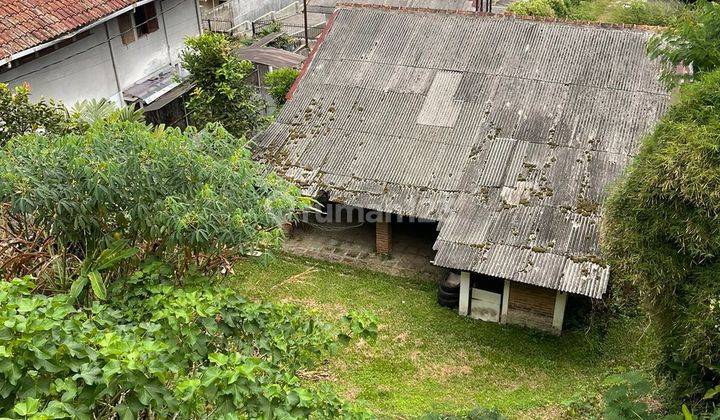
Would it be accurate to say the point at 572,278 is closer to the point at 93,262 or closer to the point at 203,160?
the point at 203,160

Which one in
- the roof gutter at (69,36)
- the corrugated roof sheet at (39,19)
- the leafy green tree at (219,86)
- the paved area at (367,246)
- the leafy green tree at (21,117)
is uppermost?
the corrugated roof sheet at (39,19)

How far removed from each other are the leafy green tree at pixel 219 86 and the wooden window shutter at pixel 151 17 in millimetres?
1689

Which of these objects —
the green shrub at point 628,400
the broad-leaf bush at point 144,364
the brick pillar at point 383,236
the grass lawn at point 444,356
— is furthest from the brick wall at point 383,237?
the broad-leaf bush at point 144,364

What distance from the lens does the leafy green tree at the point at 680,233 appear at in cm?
800

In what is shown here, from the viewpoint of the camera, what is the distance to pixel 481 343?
1380cm

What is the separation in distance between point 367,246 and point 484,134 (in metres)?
4.20

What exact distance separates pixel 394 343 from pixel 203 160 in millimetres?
7674

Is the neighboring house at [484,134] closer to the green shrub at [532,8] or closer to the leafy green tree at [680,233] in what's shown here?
the leafy green tree at [680,233]

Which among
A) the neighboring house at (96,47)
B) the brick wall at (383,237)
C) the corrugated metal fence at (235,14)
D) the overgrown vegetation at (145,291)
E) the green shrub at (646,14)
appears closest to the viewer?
the overgrown vegetation at (145,291)

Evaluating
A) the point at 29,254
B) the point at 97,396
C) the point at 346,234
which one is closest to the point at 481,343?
the point at 346,234

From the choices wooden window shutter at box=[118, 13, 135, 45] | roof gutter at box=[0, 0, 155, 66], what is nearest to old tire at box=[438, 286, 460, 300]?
roof gutter at box=[0, 0, 155, 66]

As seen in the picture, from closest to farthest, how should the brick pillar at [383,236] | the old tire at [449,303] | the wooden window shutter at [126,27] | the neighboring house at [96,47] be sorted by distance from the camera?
the neighboring house at [96,47] < the old tire at [449,303] < the brick pillar at [383,236] < the wooden window shutter at [126,27]

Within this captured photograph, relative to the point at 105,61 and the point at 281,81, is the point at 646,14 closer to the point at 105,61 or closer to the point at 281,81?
the point at 281,81

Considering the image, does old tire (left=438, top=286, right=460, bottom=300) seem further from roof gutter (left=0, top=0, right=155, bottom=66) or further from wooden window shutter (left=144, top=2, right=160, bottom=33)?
wooden window shutter (left=144, top=2, right=160, bottom=33)
